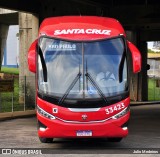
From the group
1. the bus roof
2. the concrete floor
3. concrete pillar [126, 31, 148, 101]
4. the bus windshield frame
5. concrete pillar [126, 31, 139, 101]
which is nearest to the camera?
the bus windshield frame

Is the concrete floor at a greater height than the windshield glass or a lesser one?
lesser

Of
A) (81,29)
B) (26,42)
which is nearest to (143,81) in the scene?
(26,42)

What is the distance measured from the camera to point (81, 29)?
40.2 feet

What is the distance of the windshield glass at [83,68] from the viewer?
11.6 meters

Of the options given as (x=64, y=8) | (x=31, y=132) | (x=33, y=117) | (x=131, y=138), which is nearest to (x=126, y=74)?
(x=131, y=138)

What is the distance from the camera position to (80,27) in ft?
40.5

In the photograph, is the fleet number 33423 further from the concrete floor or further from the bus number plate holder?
the concrete floor

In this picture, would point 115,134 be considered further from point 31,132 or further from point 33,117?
point 33,117

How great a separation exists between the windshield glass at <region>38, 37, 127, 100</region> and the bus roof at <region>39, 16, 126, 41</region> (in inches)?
6.8

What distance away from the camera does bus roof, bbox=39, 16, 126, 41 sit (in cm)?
1205

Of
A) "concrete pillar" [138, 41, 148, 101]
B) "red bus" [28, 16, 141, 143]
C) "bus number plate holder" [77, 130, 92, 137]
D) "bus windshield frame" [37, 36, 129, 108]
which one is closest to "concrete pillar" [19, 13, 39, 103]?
"red bus" [28, 16, 141, 143]

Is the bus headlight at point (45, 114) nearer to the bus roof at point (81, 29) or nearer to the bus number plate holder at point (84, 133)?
the bus number plate holder at point (84, 133)

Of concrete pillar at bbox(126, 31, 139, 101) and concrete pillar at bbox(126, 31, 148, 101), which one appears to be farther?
concrete pillar at bbox(126, 31, 148, 101)

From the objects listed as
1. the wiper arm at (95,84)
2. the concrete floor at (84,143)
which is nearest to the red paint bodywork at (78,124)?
the wiper arm at (95,84)
